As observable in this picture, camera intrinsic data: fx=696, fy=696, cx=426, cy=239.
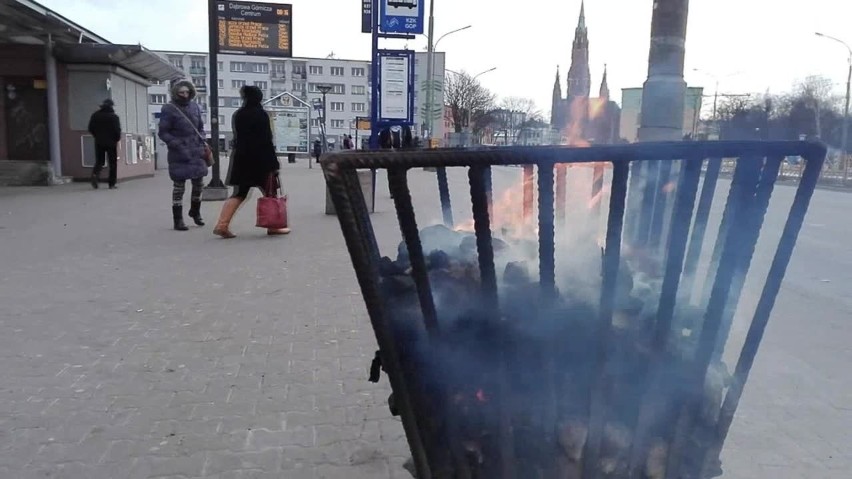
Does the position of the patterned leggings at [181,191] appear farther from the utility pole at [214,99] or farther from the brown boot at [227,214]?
the utility pole at [214,99]

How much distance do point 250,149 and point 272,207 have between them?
78 centimetres

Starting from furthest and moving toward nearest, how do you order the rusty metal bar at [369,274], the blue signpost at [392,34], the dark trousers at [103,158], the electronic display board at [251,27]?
the electronic display board at [251,27], the dark trousers at [103,158], the blue signpost at [392,34], the rusty metal bar at [369,274]

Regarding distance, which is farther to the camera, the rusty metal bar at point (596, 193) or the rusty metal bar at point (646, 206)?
the rusty metal bar at point (596, 193)

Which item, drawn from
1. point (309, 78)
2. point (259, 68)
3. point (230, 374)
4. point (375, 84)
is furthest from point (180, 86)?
point (309, 78)

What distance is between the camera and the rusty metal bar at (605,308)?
1824mm

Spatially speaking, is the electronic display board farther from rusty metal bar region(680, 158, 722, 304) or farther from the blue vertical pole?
rusty metal bar region(680, 158, 722, 304)

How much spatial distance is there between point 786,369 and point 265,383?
10.3 feet

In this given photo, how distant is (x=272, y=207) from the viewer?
8.66 meters

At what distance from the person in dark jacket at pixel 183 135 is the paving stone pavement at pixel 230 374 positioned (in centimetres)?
137

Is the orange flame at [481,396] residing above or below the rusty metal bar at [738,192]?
below

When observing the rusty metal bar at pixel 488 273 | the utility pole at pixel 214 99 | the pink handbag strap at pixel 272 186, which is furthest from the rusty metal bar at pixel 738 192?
the utility pole at pixel 214 99

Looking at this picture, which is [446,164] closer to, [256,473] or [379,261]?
[379,261]

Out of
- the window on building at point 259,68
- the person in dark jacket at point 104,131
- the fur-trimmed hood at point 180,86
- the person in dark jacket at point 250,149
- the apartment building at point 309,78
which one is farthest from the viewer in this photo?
the window on building at point 259,68

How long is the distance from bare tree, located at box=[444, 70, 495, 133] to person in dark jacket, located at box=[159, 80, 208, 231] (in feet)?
170
